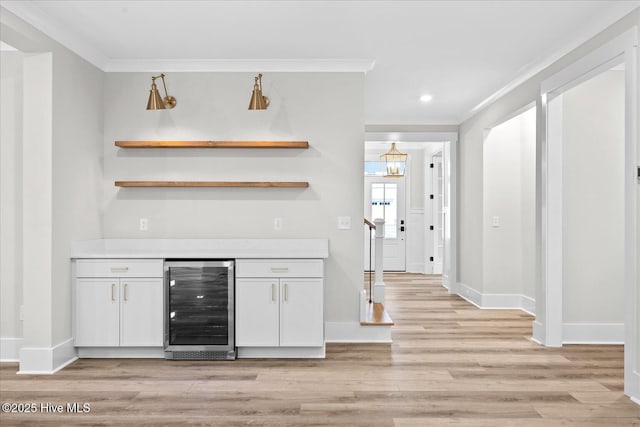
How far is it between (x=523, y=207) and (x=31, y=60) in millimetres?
5616

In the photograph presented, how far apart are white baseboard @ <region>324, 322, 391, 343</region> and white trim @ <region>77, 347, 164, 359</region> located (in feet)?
4.94

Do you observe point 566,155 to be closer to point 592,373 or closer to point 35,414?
point 592,373

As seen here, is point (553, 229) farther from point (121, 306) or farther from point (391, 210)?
point (391, 210)

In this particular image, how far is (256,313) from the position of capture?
12.8ft

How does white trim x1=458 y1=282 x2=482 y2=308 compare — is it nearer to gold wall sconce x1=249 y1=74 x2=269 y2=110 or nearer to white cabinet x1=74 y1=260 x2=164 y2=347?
gold wall sconce x1=249 y1=74 x2=269 y2=110

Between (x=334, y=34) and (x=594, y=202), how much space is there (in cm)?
297

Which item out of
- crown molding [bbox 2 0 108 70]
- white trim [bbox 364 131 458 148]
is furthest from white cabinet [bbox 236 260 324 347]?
white trim [bbox 364 131 458 148]

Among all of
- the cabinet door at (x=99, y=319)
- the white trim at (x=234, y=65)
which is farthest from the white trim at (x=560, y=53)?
the cabinet door at (x=99, y=319)

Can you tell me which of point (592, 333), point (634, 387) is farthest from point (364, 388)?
point (592, 333)

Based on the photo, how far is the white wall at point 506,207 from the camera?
20.3 ft

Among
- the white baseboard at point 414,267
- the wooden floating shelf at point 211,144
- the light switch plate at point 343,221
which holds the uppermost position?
the wooden floating shelf at point 211,144

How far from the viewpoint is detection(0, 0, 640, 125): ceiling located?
3322 mm

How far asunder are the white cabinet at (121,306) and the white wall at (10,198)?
53 centimetres

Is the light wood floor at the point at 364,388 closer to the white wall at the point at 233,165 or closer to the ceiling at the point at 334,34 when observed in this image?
the white wall at the point at 233,165
